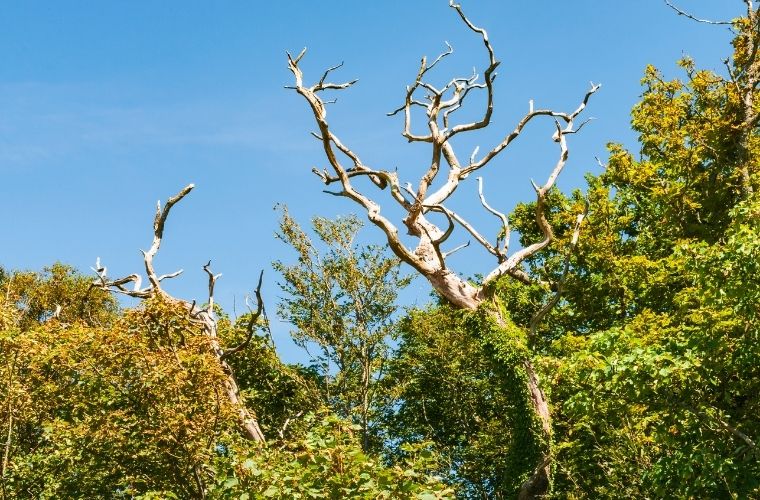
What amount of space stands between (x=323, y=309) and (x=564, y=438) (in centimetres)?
759

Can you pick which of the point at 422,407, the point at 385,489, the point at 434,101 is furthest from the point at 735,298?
the point at 422,407

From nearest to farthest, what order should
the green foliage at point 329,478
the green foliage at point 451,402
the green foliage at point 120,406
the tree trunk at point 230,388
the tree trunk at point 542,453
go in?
the green foliage at point 329,478, the green foliage at point 120,406, the tree trunk at point 230,388, the tree trunk at point 542,453, the green foliage at point 451,402

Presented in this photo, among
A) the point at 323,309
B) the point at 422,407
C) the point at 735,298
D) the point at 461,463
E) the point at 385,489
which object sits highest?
the point at 323,309

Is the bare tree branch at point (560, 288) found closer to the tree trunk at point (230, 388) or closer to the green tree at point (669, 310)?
the green tree at point (669, 310)

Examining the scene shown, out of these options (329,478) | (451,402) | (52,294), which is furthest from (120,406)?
(52,294)

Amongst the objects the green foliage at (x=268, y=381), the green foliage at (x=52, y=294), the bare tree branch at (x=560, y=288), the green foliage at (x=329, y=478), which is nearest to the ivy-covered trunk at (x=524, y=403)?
the bare tree branch at (x=560, y=288)

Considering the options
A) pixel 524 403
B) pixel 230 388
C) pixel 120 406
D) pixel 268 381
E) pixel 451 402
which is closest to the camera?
pixel 120 406

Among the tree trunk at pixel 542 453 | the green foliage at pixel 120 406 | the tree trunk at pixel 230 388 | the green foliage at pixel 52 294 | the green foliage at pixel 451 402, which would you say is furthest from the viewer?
the green foliage at pixel 52 294

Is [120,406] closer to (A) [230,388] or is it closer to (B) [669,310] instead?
(A) [230,388]

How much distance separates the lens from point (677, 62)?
78.8 feet

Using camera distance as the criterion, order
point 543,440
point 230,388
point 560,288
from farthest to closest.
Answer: point 560,288 < point 230,388 < point 543,440

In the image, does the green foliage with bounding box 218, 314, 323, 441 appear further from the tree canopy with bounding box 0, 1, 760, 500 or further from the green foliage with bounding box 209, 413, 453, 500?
the green foliage with bounding box 209, 413, 453, 500

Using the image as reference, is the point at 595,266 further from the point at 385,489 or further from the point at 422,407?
the point at 385,489

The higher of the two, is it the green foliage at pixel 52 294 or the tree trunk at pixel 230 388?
the green foliage at pixel 52 294
